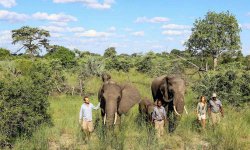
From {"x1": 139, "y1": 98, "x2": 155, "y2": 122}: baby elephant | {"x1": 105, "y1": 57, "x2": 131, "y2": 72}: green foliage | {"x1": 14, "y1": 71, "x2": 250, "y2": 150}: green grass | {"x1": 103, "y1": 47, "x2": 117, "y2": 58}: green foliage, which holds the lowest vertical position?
{"x1": 14, "y1": 71, "x2": 250, "y2": 150}: green grass

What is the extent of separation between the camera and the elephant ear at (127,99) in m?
12.5

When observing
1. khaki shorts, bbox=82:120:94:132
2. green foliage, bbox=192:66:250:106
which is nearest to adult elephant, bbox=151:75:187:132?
khaki shorts, bbox=82:120:94:132

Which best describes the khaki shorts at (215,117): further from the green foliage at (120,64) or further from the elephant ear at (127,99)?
the green foliage at (120,64)

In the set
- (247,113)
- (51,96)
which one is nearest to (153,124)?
(247,113)

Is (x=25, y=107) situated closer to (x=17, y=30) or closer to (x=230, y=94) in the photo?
(x=230, y=94)

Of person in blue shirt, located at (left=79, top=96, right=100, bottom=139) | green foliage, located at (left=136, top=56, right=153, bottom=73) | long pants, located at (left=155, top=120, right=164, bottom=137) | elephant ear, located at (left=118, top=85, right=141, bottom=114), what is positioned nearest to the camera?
person in blue shirt, located at (left=79, top=96, right=100, bottom=139)

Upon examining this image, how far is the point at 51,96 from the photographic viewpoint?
995 inches

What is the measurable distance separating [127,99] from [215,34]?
20.5 m

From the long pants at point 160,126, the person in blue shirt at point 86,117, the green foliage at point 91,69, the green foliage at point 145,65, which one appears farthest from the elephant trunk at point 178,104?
the green foliage at point 145,65

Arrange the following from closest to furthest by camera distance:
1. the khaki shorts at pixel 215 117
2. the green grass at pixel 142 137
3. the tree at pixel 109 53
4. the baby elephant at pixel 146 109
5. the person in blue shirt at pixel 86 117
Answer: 1. the green grass at pixel 142 137
2. the person in blue shirt at pixel 86 117
3. the khaki shorts at pixel 215 117
4. the baby elephant at pixel 146 109
5. the tree at pixel 109 53

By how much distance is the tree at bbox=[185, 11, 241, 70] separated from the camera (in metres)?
31.7

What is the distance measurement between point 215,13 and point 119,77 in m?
8.88

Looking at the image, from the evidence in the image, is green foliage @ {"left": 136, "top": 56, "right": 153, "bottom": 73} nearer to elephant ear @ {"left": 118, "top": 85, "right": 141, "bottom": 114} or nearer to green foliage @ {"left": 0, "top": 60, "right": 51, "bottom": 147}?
green foliage @ {"left": 0, "top": 60, "right": 51, "bottom": 147}

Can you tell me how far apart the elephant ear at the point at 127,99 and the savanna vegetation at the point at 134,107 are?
63 cm
